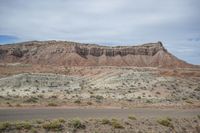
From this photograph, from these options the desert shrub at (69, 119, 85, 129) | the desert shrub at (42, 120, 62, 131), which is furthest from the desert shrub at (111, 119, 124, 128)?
the desert shrub at (42, 120, 62, 131)

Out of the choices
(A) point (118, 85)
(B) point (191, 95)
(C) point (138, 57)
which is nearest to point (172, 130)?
(B) point (191, 95)

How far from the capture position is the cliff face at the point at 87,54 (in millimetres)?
171125

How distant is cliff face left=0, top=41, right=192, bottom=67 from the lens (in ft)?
561

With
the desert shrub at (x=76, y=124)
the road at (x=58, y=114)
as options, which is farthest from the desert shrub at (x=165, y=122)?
the desert shrub at (x=76, y=124)

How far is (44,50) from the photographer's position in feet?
586

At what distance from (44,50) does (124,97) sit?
142868mm

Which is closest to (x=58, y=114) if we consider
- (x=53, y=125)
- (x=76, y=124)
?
(x=76, y=124)

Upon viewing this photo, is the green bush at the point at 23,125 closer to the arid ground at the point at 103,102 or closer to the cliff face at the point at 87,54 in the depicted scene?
the arid ground at the point at 103,102

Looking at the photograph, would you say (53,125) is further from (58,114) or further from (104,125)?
(58,114)

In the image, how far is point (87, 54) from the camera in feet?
593

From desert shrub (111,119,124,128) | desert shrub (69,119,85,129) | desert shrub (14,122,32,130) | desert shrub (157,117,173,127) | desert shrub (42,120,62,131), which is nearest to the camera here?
desert shrub (14,122,32,130)

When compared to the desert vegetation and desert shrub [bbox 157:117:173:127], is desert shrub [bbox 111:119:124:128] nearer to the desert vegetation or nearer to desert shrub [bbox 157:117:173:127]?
the desert vegetation

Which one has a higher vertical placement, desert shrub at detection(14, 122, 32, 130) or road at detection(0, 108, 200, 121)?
desert shrub at detection(14, 122, 32, 130)

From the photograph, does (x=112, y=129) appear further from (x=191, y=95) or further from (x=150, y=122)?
(x=191, y=95)
